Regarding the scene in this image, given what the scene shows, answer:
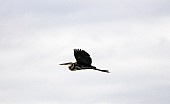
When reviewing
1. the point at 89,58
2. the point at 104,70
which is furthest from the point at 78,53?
the point at 104,70

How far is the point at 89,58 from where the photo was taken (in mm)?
50500

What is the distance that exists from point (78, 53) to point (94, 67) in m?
3.95

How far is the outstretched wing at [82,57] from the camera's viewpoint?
4947cm

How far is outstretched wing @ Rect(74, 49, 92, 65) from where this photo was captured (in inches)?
1948

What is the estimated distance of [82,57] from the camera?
1977 inches

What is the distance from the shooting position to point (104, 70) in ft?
178

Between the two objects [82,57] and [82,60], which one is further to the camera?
[82,60]

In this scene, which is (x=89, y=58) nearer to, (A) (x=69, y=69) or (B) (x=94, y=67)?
(B) (x=94, y=67)

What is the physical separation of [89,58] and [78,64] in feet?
13.9

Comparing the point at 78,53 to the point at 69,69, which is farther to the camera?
the point at 69,69

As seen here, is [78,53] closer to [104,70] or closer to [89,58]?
[89,58]

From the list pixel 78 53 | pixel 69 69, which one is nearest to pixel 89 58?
pixel 78 53

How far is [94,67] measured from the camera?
52.3 meters

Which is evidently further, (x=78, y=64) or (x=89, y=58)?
(x=78, y=64)
